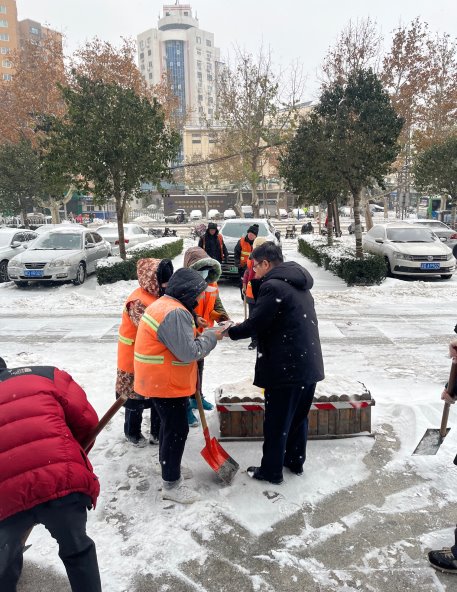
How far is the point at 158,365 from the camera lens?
3146 mm

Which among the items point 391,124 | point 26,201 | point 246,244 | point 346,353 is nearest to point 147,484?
point 346,353

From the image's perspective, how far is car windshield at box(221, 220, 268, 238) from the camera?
13527 millimetres

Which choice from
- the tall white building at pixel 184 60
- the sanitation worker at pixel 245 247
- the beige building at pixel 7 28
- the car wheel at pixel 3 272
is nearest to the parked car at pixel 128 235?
the car wheel at pixel 3 272

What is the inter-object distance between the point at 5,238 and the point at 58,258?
3.76 meters

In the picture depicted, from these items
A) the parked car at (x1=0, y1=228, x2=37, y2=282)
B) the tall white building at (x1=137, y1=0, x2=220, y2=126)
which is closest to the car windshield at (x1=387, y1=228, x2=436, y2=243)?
the parked car at (x1=0, y1=228, x2=37, y2=282)

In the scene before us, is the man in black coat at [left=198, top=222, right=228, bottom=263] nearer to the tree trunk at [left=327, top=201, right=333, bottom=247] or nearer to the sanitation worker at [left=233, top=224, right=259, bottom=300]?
the sanitation worker at [left=233, top=224, right=259, bottom=300]

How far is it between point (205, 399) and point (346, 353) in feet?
8.82

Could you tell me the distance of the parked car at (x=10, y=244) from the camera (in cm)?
1368

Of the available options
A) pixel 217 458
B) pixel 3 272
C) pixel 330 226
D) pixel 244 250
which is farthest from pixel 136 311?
pixel 330 226

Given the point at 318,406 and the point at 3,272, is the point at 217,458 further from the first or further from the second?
the point at 3,272

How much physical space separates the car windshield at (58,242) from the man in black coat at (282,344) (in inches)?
436

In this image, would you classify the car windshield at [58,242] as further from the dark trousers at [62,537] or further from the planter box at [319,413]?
the dark trousers at [62,537]

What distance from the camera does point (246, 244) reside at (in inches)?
353

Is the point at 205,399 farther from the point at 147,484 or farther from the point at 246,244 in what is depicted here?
the point at 246,244
